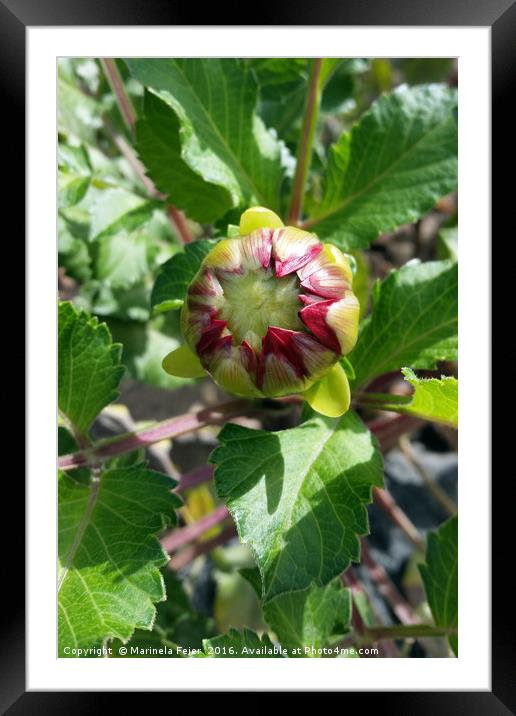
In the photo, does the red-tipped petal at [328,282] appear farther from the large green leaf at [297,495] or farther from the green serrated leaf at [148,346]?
the green serrated leaf at [148,346]

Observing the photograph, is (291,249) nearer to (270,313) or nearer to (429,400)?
(270,313)

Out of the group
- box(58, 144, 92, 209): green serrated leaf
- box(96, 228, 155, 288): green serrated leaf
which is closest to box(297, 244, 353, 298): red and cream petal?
box(58, 144, 92, 209): green serrated leaf

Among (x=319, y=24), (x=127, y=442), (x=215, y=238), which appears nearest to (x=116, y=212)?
(x=215, y=238)

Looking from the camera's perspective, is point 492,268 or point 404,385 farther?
point 404,385

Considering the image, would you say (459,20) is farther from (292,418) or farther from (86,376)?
(292,418)

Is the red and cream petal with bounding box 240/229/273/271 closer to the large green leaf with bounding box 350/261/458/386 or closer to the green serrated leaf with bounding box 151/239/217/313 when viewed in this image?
the green serrated leaf with bounding box 151/239/217/313

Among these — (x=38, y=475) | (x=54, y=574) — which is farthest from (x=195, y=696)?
(x=38, y=475)
